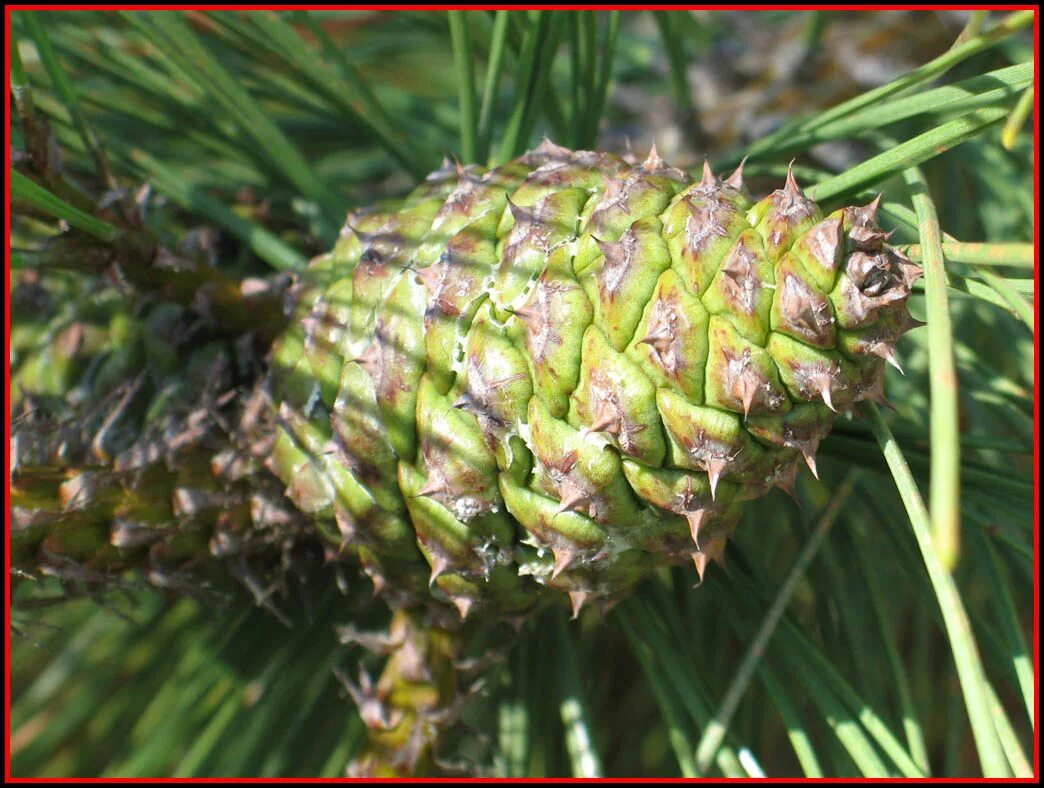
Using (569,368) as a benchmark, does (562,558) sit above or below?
below

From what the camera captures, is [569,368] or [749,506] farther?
[749,506]

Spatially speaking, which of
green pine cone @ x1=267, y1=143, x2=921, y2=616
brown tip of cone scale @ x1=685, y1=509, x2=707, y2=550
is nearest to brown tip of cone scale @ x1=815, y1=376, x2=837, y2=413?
green pine cone @ x1=267, y1=143, x2=921, y2=616

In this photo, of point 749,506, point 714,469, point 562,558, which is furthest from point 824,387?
point 749,506

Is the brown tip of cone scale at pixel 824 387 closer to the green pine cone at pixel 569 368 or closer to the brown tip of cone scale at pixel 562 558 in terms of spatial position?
the green pine cone at pixel 569 368

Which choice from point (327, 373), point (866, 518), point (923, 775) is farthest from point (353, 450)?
point (866, 518)

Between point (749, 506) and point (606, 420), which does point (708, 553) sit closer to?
point (606, 420)

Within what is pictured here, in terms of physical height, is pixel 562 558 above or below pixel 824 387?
below

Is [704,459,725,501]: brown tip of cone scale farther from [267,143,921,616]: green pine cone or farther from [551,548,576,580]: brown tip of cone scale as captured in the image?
[551,548,576,580]: brown tip of cone scale

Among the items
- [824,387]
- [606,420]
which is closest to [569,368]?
[606,420]
